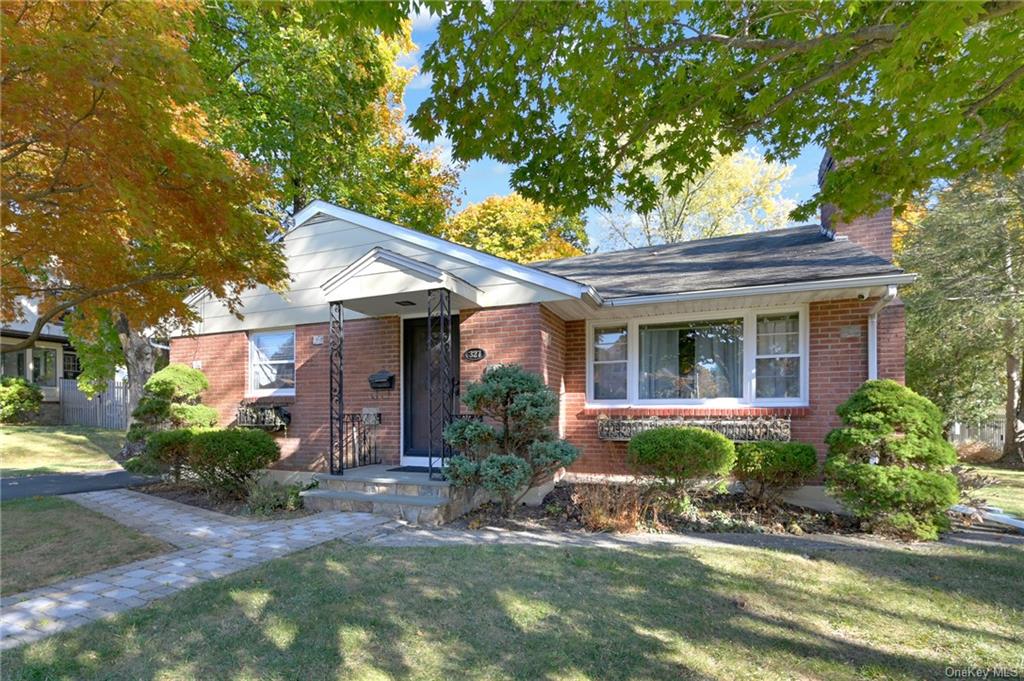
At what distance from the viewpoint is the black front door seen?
8781 millimetres

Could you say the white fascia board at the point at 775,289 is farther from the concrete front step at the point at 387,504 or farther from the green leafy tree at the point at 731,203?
Result: the green leafy tree at the point at 731,203

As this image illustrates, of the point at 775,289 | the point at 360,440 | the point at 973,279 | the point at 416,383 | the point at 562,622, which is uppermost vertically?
the point at 973,279

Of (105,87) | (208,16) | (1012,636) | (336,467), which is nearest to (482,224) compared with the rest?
(208,16)

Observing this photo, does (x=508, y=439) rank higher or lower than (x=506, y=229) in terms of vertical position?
lower

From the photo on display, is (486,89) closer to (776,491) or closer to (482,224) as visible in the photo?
(776,491)

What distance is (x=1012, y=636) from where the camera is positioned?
11.7 feet

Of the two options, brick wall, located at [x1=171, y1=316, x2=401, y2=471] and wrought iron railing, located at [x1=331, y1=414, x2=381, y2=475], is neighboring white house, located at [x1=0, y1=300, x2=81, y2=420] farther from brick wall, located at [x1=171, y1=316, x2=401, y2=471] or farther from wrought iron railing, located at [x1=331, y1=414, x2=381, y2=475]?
wrought iron railing, located at [x1=331, y1=414, x2=381, y2=475]

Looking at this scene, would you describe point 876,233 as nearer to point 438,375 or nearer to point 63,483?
point 438,375

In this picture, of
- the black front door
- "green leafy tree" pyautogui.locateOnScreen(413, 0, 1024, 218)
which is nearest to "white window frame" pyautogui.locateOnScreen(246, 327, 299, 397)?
the black front door

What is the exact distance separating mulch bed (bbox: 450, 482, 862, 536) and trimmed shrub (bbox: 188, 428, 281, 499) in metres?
3.26

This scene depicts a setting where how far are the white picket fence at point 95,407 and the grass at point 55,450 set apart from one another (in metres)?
1.95

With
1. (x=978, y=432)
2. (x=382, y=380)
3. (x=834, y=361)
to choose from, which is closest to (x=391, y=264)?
(x=382, y=380)

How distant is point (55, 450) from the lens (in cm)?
1388

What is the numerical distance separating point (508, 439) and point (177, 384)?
22.7 feet
